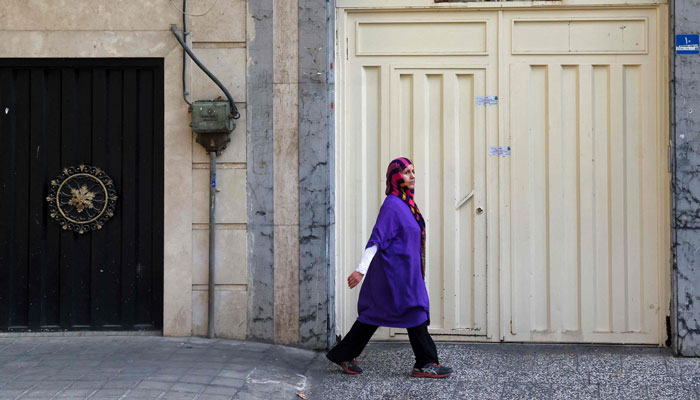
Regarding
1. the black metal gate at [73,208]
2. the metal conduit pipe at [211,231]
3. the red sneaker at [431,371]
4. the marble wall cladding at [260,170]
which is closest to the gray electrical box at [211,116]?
the metal conduit pipe at [211,231]

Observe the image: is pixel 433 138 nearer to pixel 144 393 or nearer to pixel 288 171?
pixel 288 171

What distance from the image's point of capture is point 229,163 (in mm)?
7305

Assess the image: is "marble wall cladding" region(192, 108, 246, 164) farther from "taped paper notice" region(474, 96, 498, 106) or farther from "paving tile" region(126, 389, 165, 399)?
"paving tile" region(126, 389, 165, 399)

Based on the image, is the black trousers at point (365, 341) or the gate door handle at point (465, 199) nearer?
the black trousers at point (365, 341)

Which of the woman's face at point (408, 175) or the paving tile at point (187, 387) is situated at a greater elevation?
the woman's face at point (408, 175)

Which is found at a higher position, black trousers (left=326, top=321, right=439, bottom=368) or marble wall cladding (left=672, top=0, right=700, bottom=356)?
marble wall cladding (left=672, top=0, right=700, bottom=356)

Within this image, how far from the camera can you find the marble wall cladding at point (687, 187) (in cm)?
701

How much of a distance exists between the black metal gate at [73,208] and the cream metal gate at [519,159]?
1711 mm

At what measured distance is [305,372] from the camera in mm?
6594

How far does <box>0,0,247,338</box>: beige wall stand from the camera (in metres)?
7.30

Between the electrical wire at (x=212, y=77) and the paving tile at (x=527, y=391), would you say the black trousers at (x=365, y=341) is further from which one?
the electrical wire at (x=212, y=77)

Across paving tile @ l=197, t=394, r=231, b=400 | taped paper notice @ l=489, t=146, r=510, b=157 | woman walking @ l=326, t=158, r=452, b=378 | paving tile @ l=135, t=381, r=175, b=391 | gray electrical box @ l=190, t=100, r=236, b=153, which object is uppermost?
gray electrical box @ l=190, t=100, r=236, b=153

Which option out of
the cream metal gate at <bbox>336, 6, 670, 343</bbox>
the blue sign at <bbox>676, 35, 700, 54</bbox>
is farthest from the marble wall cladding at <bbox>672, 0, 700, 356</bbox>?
the cream metal gate at <bbox>336, 6, 670, 343</bbox>

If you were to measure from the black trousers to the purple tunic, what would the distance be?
0.11 meters
